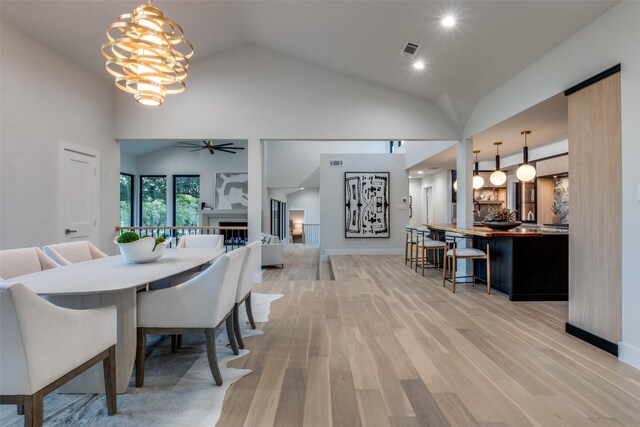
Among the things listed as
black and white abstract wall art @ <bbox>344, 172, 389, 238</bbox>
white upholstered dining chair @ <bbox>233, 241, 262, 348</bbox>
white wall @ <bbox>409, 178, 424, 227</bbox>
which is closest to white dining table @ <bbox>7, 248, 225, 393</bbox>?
white upholstered dining chair @ <bbox>233, 241, 262, 348</bbox>

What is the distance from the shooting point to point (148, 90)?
2676mm

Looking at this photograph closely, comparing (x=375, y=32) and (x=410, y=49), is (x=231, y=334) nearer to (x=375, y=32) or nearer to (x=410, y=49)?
(x=375, y=32)

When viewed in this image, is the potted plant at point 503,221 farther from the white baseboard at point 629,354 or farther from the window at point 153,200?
the window at point 153,200

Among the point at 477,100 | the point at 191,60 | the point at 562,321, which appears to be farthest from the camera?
the point at 191,60

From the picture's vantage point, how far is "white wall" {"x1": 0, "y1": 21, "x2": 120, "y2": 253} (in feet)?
11.8

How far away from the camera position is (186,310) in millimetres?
2111

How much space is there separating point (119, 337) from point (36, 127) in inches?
134

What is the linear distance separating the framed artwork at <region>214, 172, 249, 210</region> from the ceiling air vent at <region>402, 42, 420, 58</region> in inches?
279

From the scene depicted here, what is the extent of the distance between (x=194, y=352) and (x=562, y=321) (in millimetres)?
3449

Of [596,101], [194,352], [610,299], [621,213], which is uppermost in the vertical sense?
[596,101]

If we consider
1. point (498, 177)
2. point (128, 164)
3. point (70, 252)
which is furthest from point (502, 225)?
point (128, 164)

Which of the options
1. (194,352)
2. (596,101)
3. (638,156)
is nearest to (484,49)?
(596,101)

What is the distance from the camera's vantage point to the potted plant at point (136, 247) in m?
2.56

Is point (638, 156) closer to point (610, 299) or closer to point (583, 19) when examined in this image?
point (610, 299)
